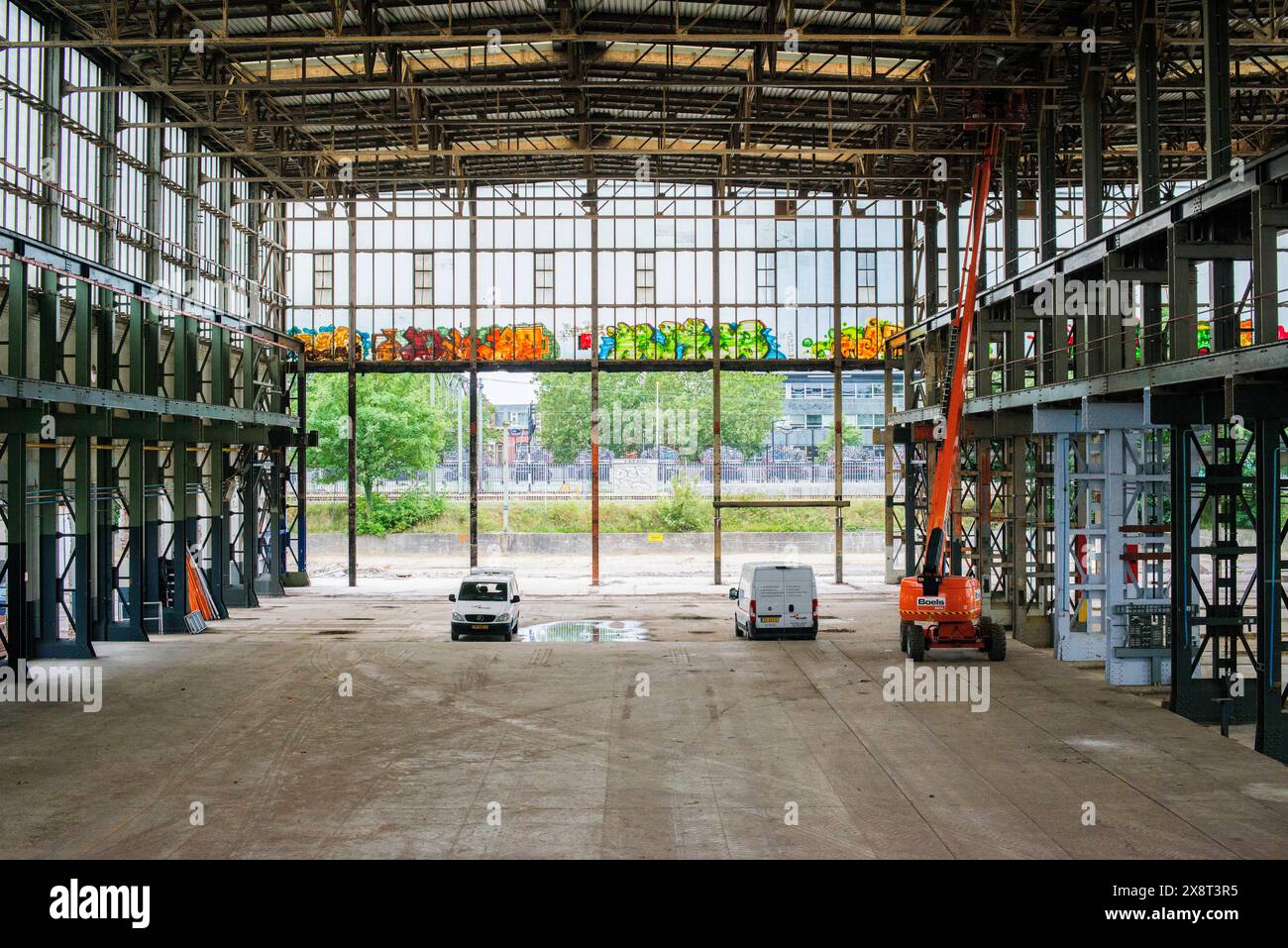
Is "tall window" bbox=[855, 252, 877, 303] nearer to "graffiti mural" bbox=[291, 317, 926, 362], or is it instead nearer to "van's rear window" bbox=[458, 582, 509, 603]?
"graffiti mural" bbox=[291, 317, 926, 362]

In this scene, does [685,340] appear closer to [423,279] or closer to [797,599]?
[423,279]

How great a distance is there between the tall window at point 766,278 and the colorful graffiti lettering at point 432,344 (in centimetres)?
878

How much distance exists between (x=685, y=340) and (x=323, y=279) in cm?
1544

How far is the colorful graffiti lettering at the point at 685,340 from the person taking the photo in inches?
1873

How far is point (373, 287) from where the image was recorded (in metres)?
47.8

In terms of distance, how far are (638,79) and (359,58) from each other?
9085 mm

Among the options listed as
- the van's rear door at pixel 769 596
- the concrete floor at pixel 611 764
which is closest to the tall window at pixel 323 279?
the concrete floor at pixel 611 764

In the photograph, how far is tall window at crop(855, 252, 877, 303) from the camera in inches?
1901

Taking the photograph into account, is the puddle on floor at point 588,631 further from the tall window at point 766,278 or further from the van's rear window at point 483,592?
the tall window at point 766,278

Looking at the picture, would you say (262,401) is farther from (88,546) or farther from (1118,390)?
(1118,390)

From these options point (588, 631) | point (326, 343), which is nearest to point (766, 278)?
point (326, 343)

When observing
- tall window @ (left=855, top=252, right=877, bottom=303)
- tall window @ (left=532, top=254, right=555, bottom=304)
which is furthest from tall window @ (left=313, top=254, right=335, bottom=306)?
tall window @ (left=855, top=252, right=877, bottom=303)

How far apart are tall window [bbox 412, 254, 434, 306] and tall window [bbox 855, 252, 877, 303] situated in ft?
58.5
